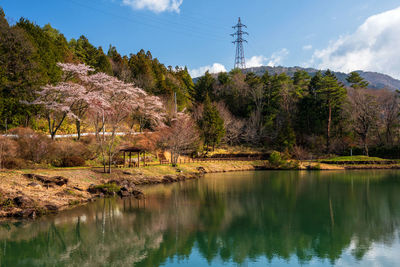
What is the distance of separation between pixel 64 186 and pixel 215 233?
12440mm

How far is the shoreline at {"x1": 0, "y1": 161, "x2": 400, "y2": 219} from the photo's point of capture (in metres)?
16.2

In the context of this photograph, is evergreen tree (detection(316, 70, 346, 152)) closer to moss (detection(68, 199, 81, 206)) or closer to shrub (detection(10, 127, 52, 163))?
moss (detection(68, 199, 81, 206))

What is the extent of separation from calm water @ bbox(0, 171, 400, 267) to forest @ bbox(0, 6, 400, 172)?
10.6m

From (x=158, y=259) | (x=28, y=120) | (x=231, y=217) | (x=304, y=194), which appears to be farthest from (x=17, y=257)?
(x=28, y=120)

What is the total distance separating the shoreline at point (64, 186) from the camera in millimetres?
16172

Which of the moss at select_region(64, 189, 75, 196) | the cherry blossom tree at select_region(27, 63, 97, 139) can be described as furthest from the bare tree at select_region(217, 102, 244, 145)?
the moss at select_region(64, 189, 75, 196)

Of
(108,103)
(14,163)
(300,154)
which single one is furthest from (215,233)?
(300,154)

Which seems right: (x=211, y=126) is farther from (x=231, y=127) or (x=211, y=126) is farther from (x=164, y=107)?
(x=164, y=107)

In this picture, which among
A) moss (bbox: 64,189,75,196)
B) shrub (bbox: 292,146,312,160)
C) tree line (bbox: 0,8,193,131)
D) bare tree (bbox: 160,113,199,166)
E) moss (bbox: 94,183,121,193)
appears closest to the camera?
moss (bbox: 64,189,75,196)

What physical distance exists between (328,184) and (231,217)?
15171mm

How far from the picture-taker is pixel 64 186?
20000 mm

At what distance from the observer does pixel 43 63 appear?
106 feet

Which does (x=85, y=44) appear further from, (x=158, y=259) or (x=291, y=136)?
(x=158, y=259)

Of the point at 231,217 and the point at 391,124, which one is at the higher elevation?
the point at 391,124
